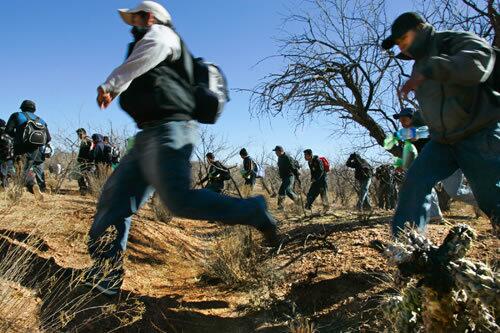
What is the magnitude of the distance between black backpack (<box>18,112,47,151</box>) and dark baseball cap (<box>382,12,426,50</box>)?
20.1ft

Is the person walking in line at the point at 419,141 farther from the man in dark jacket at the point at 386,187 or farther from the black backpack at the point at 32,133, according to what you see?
the black backpack at the point at 32,133

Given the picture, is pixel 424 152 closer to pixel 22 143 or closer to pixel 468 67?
pixel 468 67

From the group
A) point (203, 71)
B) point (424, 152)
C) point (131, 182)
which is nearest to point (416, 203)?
point (424, 152)

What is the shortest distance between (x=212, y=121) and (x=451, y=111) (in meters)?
1.34

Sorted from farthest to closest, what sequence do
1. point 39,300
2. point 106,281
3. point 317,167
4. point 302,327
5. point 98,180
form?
point 317,167, point 98,180, point 106,281, point 39,300, point 302,327

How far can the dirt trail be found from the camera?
2789 mm

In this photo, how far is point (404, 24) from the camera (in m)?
2.71

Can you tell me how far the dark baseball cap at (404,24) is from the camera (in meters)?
2.66

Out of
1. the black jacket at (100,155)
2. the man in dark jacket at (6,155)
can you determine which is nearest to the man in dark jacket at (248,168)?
the black jacket at (100,155)

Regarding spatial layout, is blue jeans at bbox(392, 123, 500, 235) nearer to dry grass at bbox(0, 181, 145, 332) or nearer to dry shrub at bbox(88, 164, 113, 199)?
dry grass at bbox(0, 181, 145, 332)

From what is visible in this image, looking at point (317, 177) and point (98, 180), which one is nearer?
point (98, 180)

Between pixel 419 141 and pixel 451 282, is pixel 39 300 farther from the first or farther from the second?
pixel 419 141

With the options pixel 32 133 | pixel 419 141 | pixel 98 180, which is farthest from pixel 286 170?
pixel 419 141

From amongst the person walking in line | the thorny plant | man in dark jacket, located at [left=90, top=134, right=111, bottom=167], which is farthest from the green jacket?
man in dark jacket, located at [left=90, top=134, right=111, bottom=167]
